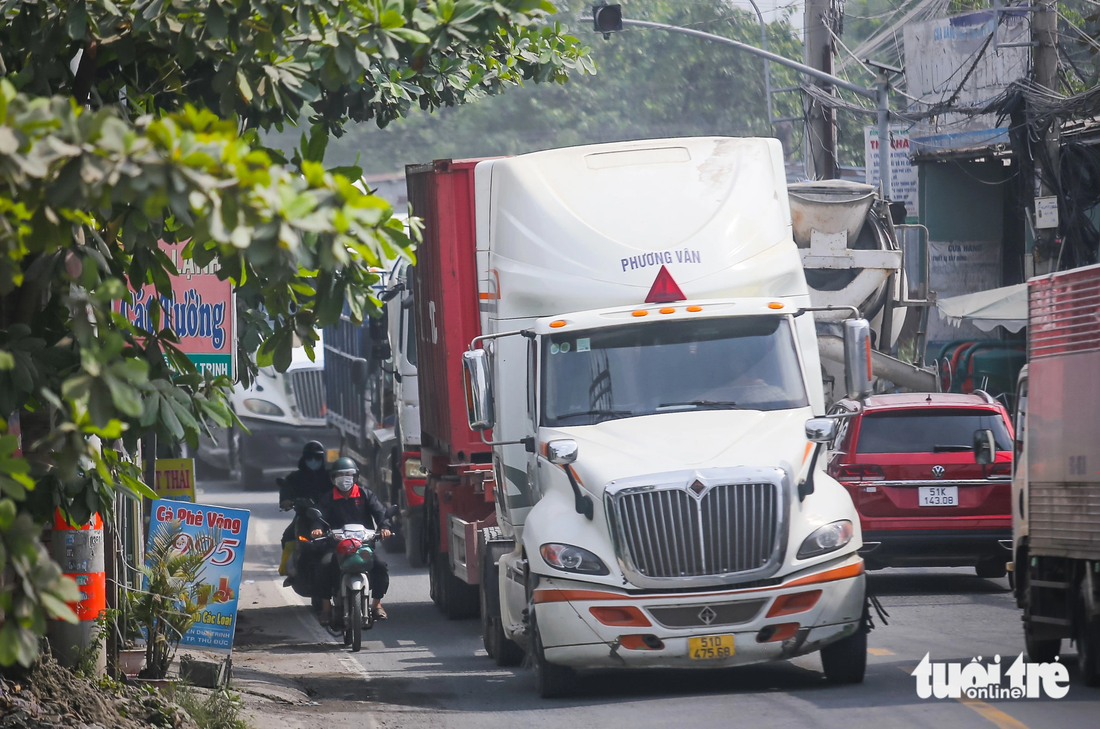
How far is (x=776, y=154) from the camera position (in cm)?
1170

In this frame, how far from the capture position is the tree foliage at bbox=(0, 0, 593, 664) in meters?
4.53

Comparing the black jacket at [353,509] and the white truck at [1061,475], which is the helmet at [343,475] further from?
the white truck at [1061,475]

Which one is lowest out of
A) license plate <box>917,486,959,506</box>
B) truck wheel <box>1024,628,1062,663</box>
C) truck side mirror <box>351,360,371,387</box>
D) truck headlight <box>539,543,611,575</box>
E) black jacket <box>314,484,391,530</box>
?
truck wheel <box>1024,628,1062,663</box>

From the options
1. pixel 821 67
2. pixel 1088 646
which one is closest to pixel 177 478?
pixel 1088 646

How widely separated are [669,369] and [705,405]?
360 mm

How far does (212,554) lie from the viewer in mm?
10000

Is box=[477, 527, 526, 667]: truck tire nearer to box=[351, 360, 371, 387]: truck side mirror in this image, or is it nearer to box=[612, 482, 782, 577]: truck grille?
box=[612, 482, 782, 577]: truck grille

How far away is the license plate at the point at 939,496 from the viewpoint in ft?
46.1

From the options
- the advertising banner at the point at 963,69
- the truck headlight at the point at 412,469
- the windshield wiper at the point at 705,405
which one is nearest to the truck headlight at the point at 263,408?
the truck headlight at the point at 412,469

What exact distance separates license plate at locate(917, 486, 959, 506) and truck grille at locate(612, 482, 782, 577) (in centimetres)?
525

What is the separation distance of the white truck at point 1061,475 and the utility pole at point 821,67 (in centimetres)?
1845

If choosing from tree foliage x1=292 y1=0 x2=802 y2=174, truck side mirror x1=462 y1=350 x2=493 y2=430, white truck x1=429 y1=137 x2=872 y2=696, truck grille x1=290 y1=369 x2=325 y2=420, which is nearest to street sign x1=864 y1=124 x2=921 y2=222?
truck grille x1=290 y1=369 x2=325 y2=420

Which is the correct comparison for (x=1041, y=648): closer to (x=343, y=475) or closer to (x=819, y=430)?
(x=819, y=430)

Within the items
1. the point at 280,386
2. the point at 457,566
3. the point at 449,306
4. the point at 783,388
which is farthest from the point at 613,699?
the point at 280,386
